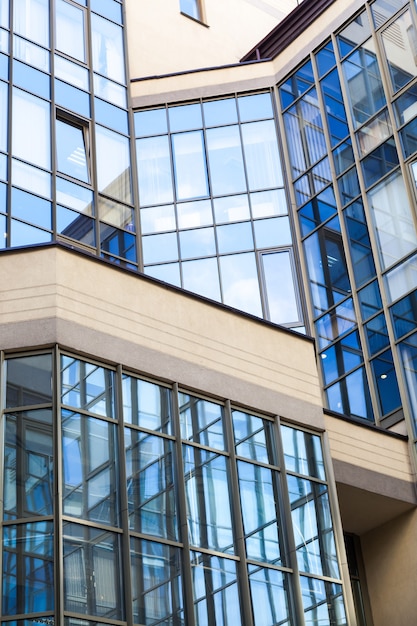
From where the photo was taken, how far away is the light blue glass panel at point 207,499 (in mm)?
16781

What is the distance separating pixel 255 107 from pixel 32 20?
272 inches

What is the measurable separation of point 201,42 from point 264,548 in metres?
21.1

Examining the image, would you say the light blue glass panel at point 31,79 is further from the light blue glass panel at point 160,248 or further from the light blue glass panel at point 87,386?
the light blue glass panel at point 87,386

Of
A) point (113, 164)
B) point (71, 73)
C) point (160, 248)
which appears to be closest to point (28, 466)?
point (160, 248)

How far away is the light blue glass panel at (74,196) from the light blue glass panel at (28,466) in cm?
1099

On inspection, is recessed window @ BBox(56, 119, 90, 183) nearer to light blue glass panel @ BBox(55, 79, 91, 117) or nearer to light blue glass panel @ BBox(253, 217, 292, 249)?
light blue glass panel @ BBox(55, 79, 91, 117)

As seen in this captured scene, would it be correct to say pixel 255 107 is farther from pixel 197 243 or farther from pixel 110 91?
pixel 197 243

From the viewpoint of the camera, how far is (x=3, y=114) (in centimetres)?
2622

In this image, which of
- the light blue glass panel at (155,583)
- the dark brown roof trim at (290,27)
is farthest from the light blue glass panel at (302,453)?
the dark brown roof trim at (290,27)

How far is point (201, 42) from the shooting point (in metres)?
34.3

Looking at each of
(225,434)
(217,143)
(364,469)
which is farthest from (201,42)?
(225,434)

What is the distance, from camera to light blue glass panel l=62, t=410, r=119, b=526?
51.3ft

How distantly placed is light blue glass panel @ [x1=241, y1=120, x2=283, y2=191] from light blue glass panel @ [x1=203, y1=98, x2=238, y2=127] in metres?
0.54

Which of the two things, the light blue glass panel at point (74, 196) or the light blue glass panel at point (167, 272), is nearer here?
the light blue glass panel at point (74, 196)
